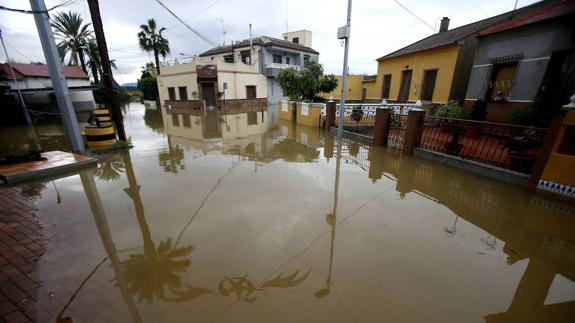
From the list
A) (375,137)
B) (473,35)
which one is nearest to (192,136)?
(375,137)

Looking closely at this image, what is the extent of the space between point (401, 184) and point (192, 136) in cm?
947

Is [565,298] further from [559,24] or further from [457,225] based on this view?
[559,24]

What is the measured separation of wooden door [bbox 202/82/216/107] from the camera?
2275 cm

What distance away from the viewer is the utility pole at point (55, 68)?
20.7 feet

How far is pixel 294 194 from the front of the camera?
15.9 ft

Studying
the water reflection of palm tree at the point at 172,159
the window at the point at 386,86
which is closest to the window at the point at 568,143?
the water reflection of palm tree at the point at 172,159

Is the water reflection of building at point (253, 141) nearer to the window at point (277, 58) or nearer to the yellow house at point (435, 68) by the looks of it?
the yellow house at point (435, 68)

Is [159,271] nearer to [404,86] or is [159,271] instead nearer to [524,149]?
[524,149]

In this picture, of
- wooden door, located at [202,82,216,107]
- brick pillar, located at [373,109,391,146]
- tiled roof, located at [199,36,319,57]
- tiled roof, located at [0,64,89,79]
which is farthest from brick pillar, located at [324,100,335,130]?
tiled roof, located at [0,64,89,79]

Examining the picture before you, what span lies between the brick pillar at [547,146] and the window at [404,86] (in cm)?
1146

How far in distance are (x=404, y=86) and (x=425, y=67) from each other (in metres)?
1.83

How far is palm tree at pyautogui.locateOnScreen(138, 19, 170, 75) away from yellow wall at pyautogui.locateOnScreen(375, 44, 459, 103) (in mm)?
26189

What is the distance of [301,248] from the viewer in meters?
3.23

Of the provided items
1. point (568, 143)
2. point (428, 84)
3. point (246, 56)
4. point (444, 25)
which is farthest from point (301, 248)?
point (246, 56)
